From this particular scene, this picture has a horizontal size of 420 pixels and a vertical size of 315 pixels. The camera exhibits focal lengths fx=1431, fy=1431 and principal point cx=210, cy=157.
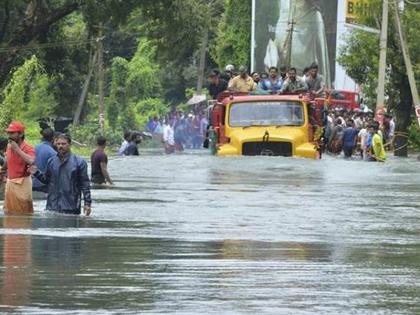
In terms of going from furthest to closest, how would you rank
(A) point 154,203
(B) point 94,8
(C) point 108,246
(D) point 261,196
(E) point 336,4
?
(E) point 336,4 → (B) point 94,8 → (D) point 261,196 → (A) point 154,203 → (C) point 108,246

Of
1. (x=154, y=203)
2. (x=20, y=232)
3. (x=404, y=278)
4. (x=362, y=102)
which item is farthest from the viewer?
(x=362, y=102)

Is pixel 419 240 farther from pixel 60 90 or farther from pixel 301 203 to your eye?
pixel 60 90

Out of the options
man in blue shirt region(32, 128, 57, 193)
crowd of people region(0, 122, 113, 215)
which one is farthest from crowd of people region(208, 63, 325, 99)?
crowd of people region(0, 122, 113, 215)

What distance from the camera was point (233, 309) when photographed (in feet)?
32.3

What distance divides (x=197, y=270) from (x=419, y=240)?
13.3ft

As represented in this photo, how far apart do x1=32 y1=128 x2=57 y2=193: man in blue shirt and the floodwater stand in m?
0.42

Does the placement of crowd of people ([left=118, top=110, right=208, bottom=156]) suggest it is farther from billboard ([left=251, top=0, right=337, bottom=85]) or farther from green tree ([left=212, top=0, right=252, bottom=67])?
green tree ([left=212, top=0, right=252, bottom=67])

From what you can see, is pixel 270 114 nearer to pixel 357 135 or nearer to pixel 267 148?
pixel 267 148

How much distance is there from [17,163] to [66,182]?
101cm

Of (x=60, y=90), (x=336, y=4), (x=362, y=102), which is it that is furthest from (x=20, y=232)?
(x=336, y=4)

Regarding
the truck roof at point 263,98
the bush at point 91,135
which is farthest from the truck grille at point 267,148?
A: the bush at point 91,135

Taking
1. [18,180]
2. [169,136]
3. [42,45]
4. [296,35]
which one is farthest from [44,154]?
[296,35]

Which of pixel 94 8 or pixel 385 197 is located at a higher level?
pixel 94 8

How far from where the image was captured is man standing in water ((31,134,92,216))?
1714 centimetres
